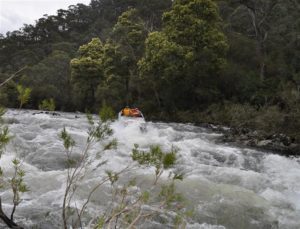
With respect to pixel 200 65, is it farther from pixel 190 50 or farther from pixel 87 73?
pixel 87 73

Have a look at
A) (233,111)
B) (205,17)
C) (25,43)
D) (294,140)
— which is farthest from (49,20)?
(294,140)

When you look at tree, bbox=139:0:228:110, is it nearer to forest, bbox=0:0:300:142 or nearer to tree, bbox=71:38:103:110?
forest, bbox=0:0:300:142

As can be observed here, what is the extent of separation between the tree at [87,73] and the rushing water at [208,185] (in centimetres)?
2315

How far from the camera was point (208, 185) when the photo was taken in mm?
8617

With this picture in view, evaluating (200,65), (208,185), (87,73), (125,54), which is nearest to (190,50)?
(200,65)

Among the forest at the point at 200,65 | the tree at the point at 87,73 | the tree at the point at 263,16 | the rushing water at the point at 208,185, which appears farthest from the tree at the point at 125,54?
the rushing water at the point at 208,185

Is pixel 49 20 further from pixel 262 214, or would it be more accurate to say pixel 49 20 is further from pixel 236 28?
pixel 262 214

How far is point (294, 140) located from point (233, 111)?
7.17 metres

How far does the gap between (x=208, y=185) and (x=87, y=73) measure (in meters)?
29.6

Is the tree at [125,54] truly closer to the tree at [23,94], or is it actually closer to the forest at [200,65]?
the forest at [200,65]

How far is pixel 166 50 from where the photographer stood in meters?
26.9

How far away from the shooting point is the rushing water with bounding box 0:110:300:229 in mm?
6680

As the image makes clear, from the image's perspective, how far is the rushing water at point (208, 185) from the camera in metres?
6.68

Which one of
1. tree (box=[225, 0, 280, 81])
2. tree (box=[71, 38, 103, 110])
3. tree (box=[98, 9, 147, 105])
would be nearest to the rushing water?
tree (box=[225, 0, 280, 81])
